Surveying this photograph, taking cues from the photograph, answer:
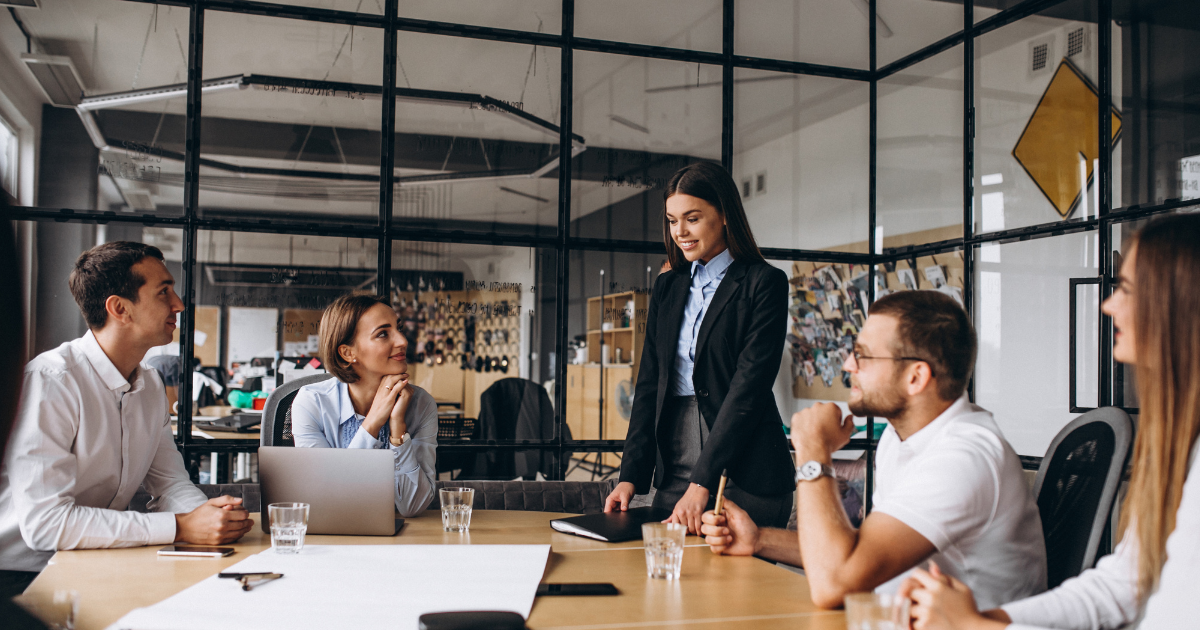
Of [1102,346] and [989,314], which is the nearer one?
[1102,346]

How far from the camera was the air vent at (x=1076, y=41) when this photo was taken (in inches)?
130

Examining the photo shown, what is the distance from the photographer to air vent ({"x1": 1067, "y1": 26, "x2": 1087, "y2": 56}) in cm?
329

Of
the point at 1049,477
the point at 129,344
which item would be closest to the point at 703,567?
the point at 1049,477

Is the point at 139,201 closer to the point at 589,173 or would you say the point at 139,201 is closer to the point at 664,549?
the point at 589,173

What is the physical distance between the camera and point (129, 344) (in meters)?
2.09

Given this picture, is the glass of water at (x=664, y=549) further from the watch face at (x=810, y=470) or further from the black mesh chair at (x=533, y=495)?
the black mesh chair at (x=533, y=495)

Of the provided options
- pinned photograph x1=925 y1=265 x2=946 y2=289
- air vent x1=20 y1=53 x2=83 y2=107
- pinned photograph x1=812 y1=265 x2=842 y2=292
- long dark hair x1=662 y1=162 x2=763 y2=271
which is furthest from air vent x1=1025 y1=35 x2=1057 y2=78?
air vent x1=20 y1=53 x2=83 y2=107

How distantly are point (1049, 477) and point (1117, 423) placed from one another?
21cm

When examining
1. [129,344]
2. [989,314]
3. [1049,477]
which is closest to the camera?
[1049,477]

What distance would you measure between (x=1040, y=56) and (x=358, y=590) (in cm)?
353

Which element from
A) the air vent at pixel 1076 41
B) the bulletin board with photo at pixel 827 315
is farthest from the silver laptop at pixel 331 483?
the air vent at pixel 1076 41

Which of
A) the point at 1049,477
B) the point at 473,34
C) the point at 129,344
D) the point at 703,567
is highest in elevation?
the point at 473,34

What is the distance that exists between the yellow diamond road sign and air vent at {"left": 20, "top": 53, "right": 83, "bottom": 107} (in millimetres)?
3945

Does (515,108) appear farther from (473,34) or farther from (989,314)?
(989,314)
